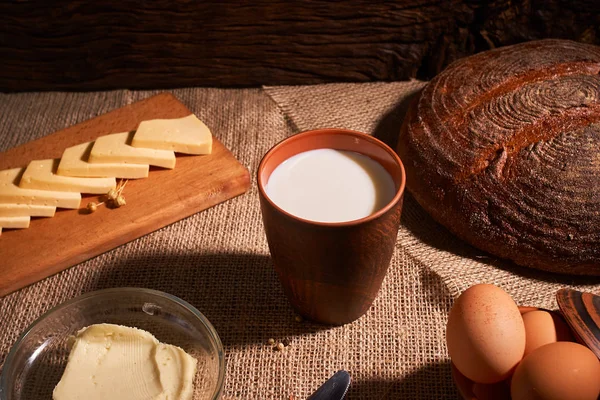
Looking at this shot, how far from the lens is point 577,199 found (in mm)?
1203

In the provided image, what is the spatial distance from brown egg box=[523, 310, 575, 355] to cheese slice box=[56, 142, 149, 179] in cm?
87

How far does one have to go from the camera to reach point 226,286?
1.26 metres

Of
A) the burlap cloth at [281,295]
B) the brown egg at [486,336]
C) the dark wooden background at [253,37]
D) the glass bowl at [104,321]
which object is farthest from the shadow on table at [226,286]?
the dark wooden background at [253,37]

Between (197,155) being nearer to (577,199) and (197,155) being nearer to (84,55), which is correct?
(84,55)

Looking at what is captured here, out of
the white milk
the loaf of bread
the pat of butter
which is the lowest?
the pat of butter

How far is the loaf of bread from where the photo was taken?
47.6 inches

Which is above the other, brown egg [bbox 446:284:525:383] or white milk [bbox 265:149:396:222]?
white milk [bbox 265:149:396:222]

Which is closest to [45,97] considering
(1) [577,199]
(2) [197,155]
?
(2) [197,155]

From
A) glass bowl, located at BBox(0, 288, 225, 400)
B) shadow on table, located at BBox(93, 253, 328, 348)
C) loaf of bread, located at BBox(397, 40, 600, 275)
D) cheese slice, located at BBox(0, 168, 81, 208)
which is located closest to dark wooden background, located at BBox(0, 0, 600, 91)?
loaf of bread, located at BBox(397, 40, 600, 275)

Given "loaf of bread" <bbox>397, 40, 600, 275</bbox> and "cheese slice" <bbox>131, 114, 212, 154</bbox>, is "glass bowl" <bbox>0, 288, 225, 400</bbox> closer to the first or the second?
"cheese slice" <bbox>131, 114, 212, 154</bbox>

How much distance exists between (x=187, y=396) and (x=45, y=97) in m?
1.18

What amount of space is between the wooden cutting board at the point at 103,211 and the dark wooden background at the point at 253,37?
29 cm

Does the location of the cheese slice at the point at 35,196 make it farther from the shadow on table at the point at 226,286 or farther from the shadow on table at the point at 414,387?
the shadow on table at the point at 414,387

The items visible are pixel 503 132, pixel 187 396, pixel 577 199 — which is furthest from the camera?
pixel 503 132
